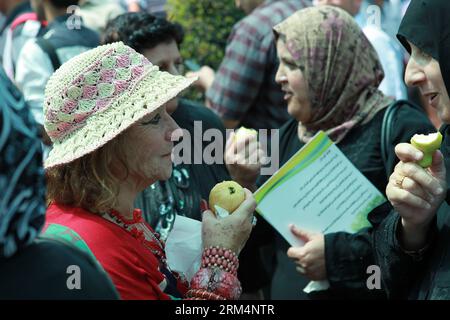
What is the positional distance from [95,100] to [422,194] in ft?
3.45

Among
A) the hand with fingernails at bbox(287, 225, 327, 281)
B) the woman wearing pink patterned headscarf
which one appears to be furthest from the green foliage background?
the hand with fingernails at bbox(287, 225, 327, 281)

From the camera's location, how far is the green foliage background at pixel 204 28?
5754mm

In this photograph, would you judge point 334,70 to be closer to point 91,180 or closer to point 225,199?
point 225,199

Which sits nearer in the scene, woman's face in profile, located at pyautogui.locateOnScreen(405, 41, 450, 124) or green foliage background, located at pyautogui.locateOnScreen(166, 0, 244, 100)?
woman's face in profile, located at pyautogui.locateOnScreen(405, 41, 450, 124)

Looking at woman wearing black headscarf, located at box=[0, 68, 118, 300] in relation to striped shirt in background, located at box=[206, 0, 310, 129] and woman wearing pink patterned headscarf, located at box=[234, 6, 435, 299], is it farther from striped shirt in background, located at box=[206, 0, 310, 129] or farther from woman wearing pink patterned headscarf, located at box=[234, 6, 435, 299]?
striped shirt in background, located at box=[206, 0, 310, 129]

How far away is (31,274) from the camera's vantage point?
1.51m

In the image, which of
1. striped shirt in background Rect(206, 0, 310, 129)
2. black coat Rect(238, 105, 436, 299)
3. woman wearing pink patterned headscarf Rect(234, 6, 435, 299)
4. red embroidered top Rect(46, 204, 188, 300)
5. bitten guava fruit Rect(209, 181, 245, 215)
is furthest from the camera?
striped shirt in background Rect(206, 0, 310, 129)

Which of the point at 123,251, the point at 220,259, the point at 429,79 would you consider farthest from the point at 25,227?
the point at 429,79

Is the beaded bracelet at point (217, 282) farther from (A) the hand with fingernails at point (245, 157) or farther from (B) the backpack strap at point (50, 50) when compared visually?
(B) the backpack strap at point (50, 50)

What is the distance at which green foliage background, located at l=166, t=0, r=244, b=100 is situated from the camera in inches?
227

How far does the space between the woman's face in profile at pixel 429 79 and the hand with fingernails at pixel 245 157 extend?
869 mm

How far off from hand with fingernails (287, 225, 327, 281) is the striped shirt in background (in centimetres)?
157
